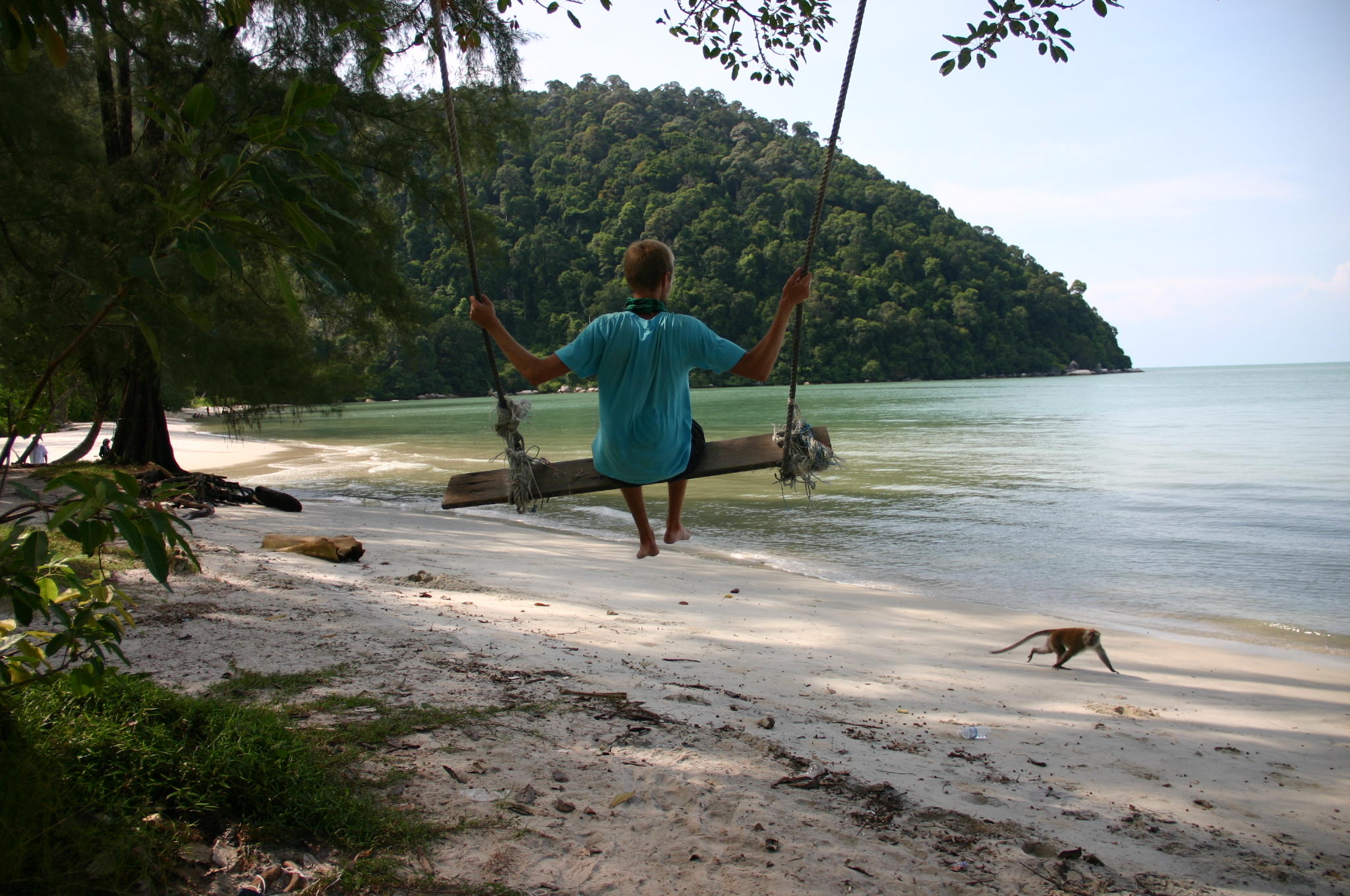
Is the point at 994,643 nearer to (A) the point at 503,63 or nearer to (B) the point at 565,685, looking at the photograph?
(B) the point at 565,685

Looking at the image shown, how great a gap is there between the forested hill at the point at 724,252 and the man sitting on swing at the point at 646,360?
30.9ft

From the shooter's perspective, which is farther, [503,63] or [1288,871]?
[503,63]

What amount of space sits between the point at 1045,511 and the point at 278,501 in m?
11.4

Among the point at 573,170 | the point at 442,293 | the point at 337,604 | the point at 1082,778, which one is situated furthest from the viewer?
the point at 573,170

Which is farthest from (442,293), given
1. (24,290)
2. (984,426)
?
(984,426)

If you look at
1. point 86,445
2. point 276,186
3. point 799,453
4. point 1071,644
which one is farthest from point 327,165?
point 1071,644

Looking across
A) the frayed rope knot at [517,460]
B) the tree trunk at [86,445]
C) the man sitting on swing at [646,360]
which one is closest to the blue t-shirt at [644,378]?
the man sitting on swing at [646,360]

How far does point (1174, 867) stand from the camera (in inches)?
111

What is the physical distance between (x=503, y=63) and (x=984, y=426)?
25.7 m

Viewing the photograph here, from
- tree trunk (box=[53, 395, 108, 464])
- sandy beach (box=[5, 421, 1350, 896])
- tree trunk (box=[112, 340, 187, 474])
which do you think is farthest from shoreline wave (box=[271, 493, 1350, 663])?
tree trunk (box=[53, 395, 108, 464])

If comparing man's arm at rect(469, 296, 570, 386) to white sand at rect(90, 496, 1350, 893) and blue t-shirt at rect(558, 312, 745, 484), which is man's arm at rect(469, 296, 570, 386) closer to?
blue t-shirt at rect(558, 312, 745, 484)

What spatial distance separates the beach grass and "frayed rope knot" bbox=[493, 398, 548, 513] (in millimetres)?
1433

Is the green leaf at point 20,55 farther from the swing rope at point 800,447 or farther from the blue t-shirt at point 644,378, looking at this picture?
the swing rope at point 800,447

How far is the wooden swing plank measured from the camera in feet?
13.3
